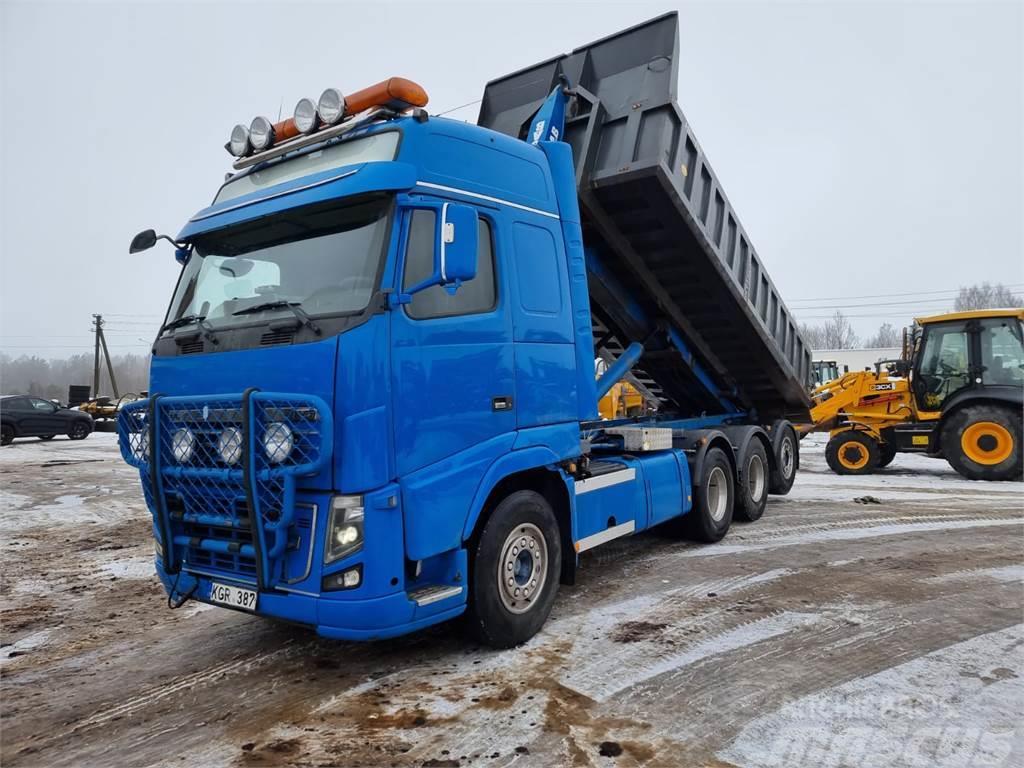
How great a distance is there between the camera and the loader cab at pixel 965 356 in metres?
11.1

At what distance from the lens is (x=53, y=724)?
336 cm

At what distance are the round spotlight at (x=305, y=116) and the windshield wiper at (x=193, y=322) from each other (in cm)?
131

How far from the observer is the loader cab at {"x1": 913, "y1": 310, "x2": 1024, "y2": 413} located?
36.5 feet

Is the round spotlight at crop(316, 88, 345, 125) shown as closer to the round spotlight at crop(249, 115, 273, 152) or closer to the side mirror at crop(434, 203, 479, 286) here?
the round spotlight at crop(249, 115, 273, 152)

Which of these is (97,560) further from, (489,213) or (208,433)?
(489,213)

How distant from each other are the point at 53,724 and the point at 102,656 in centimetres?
98

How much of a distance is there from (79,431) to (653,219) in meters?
24.4

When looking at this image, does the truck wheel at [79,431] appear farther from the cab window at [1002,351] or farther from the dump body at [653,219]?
the cab window at [1002,351]

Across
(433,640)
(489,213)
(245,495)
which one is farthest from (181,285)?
(433,640)

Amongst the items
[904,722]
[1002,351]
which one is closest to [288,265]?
[904,722]

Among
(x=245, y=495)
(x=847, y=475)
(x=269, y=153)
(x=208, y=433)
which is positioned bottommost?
(x=847, y=475)

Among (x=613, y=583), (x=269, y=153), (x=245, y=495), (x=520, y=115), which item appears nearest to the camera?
(x=245, y=495)

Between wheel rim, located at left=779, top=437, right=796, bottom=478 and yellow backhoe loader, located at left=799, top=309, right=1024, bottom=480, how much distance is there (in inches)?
110

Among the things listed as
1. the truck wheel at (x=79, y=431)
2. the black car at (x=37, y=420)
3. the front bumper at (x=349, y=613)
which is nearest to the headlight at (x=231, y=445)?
the front bumper at (x=349, y=613)
